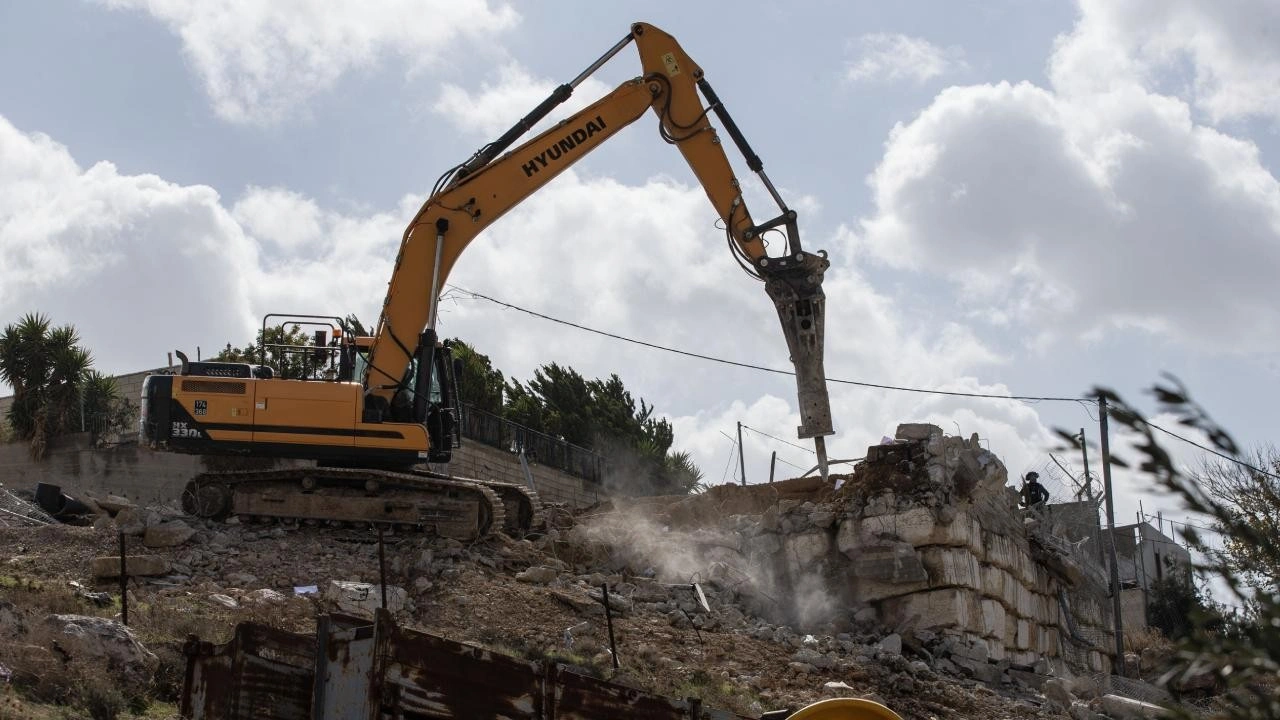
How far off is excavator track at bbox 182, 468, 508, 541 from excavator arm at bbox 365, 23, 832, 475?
3.14 ft

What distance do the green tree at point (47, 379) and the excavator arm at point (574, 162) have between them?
11.7 m

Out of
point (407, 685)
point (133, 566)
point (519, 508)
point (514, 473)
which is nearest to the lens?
point (407, 685)

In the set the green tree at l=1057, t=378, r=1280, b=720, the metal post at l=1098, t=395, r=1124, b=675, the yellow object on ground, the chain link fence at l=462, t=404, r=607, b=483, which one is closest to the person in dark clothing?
the metal post at l=1098, t=395, r=1124, b=675

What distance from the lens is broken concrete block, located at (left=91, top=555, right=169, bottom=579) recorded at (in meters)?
13.8

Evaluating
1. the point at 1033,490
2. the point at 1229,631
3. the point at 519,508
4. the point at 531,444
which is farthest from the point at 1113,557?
the point at 1229,631

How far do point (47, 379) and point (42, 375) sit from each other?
0.12 meters

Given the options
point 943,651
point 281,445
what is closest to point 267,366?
point 281,445

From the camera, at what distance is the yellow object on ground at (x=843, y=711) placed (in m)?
6.59

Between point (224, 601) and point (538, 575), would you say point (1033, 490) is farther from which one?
point (224, 601)

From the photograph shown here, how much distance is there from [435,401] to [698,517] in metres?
4.56

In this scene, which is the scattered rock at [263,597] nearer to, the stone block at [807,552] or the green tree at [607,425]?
the stone block at [807,552]

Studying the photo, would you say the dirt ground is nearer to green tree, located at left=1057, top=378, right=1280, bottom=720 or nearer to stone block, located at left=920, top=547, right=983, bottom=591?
stone block, located at left=920, top=547, right=983, bottom=591

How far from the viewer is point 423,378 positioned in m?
17.2

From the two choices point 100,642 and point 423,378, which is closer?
point 100,642
